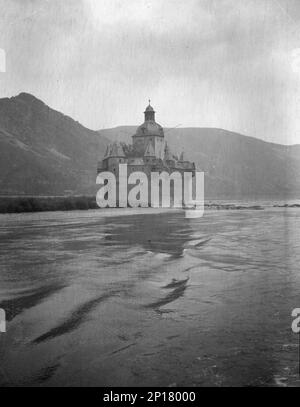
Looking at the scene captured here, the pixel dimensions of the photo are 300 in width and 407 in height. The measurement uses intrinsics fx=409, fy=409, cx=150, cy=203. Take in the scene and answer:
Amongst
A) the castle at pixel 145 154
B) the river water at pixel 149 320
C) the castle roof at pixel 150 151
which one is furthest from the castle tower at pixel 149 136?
the river water at pixel 149 320

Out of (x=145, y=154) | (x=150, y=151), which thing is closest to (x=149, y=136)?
(x=150, y=151)

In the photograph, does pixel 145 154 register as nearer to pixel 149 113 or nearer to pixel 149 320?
pixel 149 113

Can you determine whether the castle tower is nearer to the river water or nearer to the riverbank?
the riverbank

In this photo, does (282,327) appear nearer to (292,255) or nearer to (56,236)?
(292,255)

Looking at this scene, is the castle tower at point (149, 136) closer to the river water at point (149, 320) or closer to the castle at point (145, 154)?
the castle at point (145, 154)

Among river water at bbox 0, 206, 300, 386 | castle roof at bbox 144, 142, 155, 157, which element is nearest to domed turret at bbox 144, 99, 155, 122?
castle roof at bbox 144, 142, 155, 157
